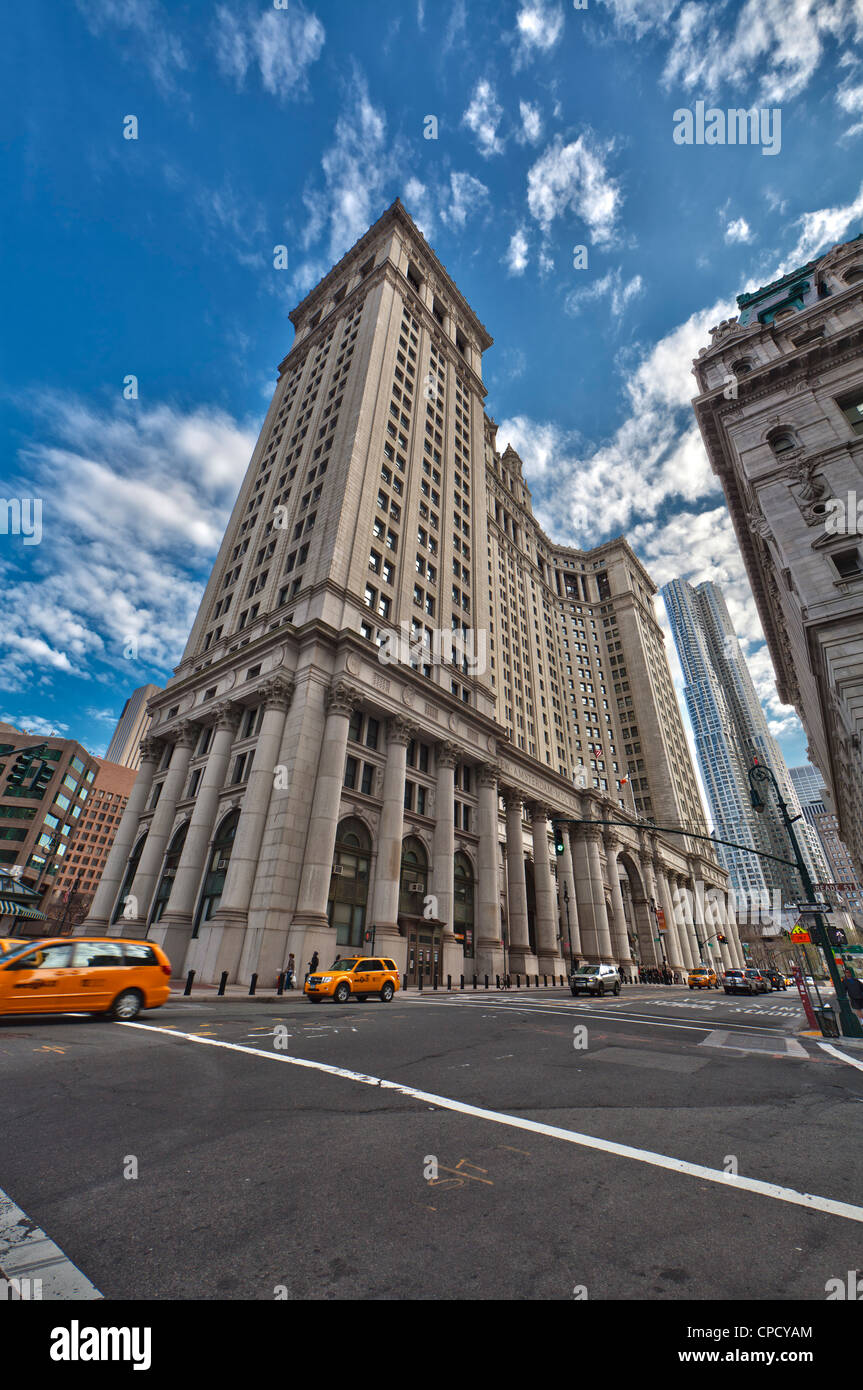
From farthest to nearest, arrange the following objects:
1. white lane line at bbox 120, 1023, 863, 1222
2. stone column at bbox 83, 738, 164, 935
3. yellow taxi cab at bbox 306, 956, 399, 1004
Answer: stone column at bbox 83, 738, 164, 935 < yellow taxi cab at bbox 306, 956, 399, 1004 < white lane line at bbox 120, 1023, 863, 1222

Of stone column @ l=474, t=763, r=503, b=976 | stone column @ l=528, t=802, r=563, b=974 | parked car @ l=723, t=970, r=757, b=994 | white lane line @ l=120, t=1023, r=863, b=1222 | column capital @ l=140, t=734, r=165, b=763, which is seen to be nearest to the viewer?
white lane line @ l=120, t=1023, r=863, b=1222

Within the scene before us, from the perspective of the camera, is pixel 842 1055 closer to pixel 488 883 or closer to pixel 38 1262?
pixel 38 1262

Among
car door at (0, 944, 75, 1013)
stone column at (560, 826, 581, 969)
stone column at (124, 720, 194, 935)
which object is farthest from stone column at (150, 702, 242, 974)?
stone column at (560, 826, 581, 969)

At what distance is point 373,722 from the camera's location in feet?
116

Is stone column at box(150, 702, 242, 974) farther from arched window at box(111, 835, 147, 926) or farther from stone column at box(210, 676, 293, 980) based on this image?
arched window at box(111, 835, 147, 926)

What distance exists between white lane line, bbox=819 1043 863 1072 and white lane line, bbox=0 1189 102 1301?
13398 millimetres

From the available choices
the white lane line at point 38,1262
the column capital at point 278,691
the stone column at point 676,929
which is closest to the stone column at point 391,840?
the column capital at point 278,691

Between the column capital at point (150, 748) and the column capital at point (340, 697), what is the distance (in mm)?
17128

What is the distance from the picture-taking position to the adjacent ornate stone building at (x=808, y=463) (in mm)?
26047

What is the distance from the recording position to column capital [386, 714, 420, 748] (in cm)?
3438

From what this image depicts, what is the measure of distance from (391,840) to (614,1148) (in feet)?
87.1
